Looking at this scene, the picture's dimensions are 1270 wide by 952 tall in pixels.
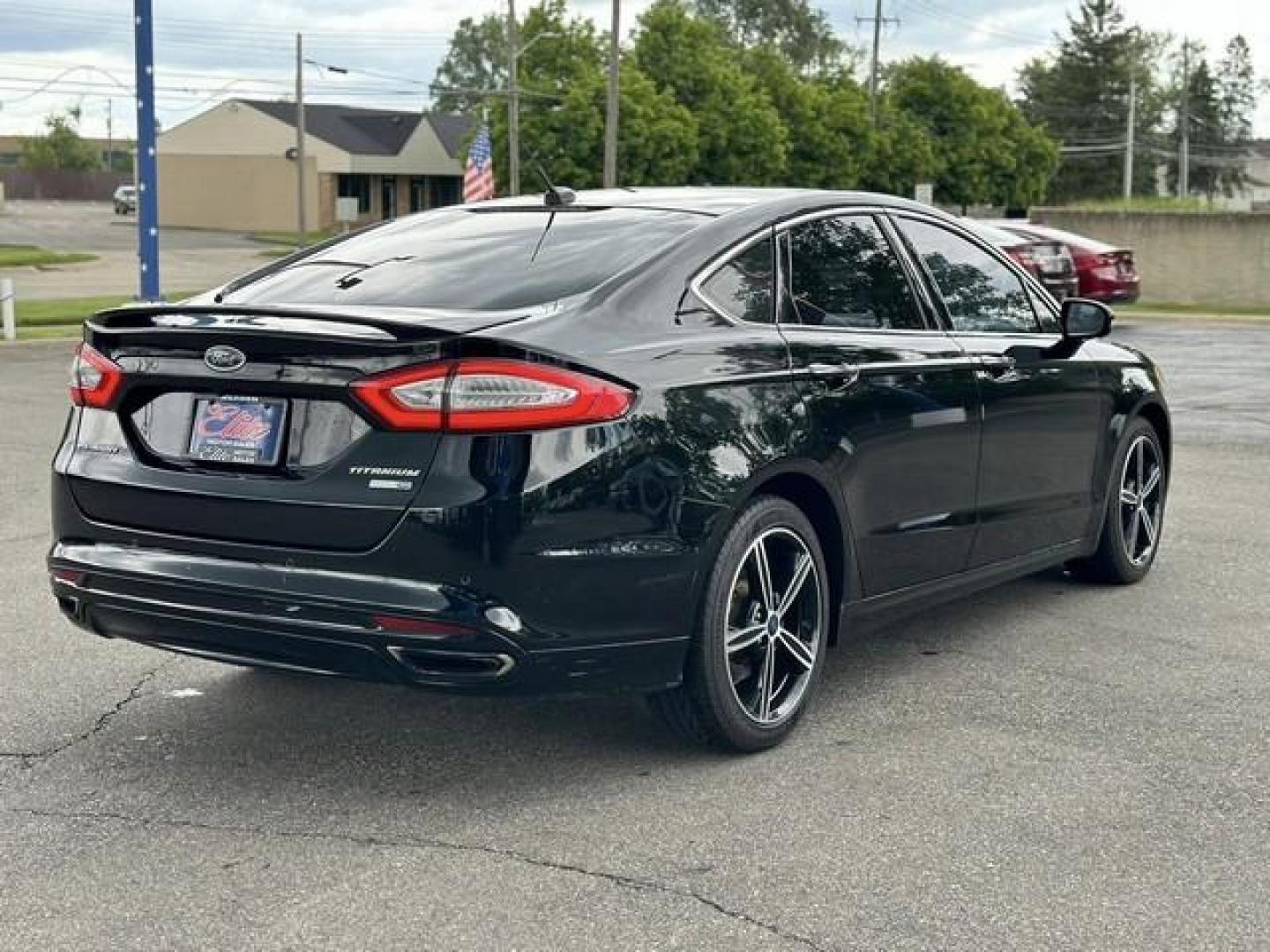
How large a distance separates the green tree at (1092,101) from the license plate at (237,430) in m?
107

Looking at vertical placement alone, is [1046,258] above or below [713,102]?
below

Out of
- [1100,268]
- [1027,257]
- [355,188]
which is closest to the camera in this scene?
[1027,257]

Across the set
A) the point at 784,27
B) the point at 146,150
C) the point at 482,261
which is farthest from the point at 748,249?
the point at 784,27

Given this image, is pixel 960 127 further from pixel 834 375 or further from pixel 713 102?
pixel 834 375

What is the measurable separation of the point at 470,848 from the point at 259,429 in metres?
1.19

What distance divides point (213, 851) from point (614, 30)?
35783 millimetres

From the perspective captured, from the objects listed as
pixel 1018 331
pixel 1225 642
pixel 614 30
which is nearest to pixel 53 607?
pixel 1018 331

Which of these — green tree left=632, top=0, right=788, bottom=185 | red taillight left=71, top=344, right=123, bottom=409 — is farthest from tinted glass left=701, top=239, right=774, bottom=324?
green tree left=632, top=0, right=788, bottom=185

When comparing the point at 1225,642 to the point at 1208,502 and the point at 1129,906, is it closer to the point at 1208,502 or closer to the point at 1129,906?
the point at 1129,906

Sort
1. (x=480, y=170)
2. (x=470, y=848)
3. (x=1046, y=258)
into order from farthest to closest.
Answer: (x=480, y=170) → (x=1046, y=258) → (x=470, y=848)

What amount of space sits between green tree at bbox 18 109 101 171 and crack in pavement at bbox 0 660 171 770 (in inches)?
5308

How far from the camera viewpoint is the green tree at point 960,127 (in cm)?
6875

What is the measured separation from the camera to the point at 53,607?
22.1 ft

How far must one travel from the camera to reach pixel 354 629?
4.21 meters
